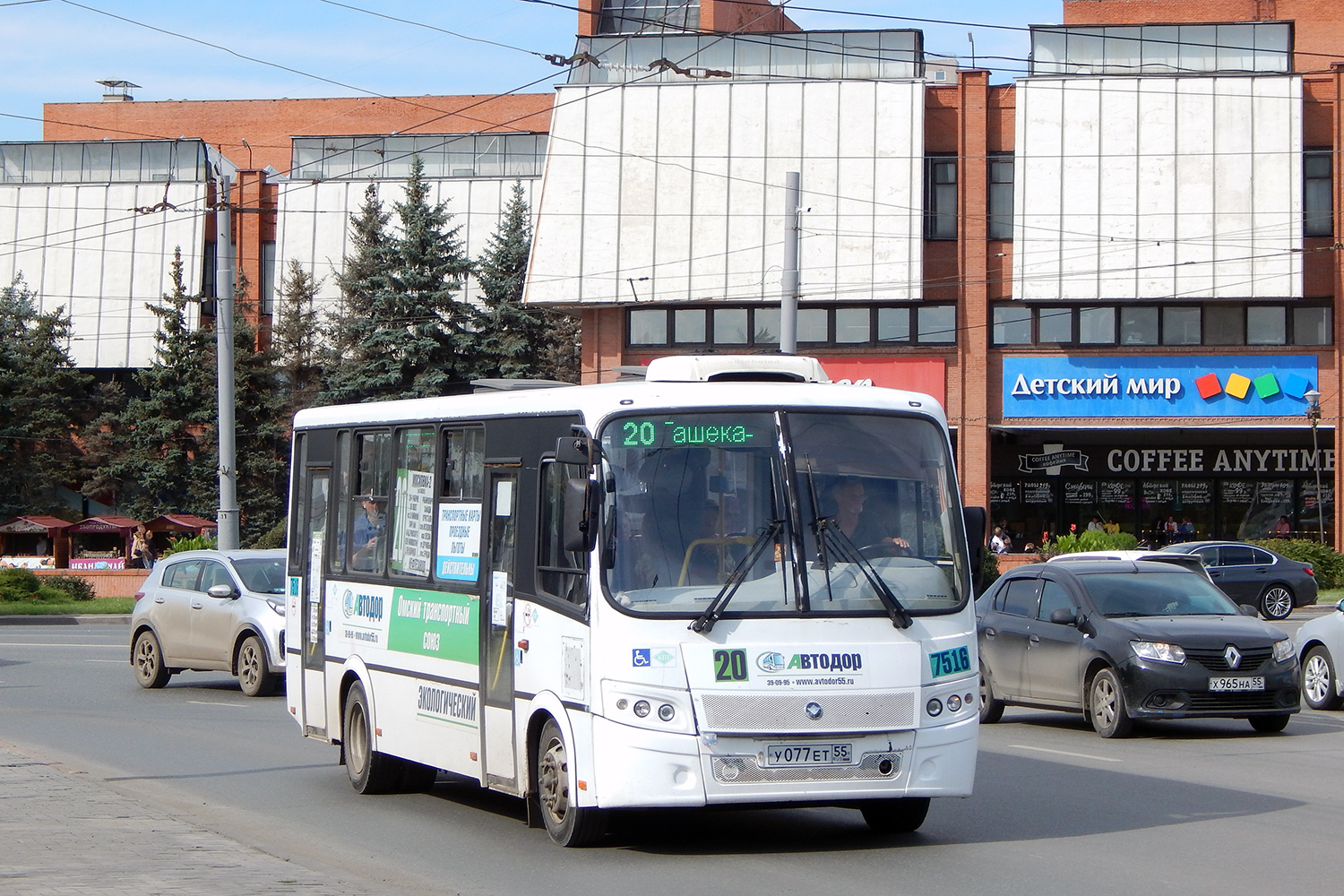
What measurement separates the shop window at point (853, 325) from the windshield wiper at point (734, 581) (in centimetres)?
3822

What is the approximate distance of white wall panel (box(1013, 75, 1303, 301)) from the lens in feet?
141

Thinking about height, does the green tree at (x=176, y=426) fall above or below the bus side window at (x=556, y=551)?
above

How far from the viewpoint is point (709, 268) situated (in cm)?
4531

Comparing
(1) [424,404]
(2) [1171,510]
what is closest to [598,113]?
(2) [1171,510]

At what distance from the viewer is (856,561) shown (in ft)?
28.8

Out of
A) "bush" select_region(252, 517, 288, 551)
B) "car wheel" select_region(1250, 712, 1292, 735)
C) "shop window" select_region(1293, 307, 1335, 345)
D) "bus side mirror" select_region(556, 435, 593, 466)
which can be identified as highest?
"shop window" select_region(1293, 307, 1335, 345)

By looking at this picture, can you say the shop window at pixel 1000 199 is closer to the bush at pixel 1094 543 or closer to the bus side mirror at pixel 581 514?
the bush at pixel 1094 543

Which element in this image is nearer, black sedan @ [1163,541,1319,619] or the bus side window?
the bus side window

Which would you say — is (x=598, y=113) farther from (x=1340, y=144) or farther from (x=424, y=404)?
(x=424, y=404)

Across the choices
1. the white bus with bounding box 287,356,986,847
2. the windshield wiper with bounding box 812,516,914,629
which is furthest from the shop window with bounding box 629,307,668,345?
the windshield wiper with bounding box 812,516,914,629

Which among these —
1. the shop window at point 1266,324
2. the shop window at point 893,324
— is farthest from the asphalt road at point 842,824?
the shop window at point 1266,324

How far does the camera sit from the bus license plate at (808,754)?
330 inches

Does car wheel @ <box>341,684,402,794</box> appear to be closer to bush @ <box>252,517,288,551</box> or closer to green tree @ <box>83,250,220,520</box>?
bush @ <box>252,517,288,551</box>

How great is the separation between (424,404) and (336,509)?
1.54m
